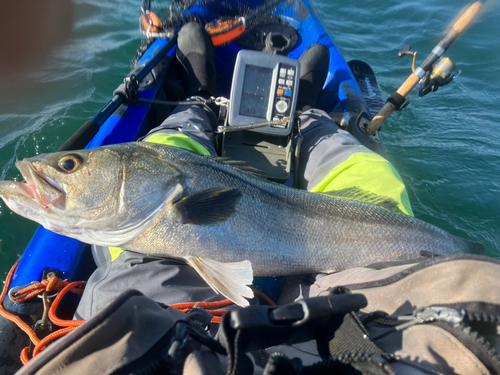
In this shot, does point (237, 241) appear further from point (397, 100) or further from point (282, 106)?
point (397, 100)

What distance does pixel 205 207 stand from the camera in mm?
1947

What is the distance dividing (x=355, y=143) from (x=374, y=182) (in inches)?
30.3

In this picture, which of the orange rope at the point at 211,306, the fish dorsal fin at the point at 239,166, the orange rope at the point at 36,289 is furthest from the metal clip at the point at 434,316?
the orange rope at the point at 36,289

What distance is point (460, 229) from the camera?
13.5 feet

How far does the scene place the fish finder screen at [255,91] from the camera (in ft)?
10.3

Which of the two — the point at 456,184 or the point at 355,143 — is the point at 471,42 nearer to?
the point at 456,184

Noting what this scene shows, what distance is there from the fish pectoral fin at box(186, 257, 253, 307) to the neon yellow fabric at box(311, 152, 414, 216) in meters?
1.08

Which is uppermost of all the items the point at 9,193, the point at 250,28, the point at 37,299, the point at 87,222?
the point at 250,28

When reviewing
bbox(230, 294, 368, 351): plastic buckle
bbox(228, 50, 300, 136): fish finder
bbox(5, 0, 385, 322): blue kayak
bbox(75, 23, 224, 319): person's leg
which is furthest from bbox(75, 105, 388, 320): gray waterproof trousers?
bbox(230, 294, 368, 351): plastic buckle

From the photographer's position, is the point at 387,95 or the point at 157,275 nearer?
the point at 157,275

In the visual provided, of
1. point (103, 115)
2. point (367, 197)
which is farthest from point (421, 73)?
point (103, 115)

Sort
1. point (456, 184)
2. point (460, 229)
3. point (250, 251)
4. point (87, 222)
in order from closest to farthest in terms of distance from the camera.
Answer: point (87, 222), point (250, 251), point (460, 229), point (456, 184)

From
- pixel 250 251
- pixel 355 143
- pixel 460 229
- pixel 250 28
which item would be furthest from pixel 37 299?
pixel 250 28

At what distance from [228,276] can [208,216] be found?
392 mm
